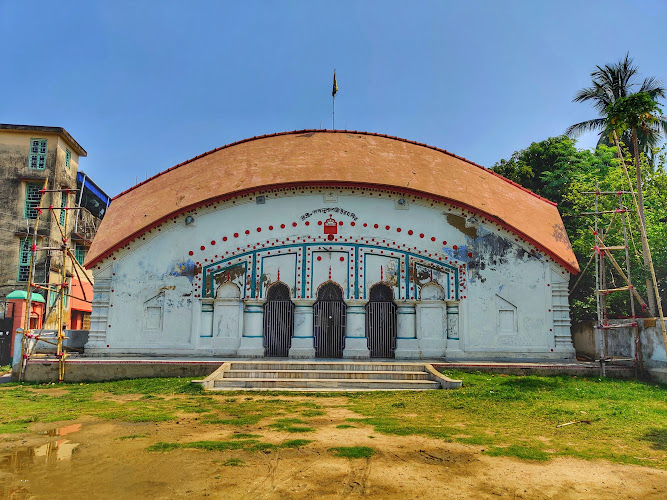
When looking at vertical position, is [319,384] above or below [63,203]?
below

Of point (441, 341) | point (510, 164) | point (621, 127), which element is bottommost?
point (441, 341)

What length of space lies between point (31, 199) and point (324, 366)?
21.8 meters

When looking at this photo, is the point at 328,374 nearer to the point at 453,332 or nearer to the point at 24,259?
the point at 453,332

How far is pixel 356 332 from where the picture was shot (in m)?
17.1

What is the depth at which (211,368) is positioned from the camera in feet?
48.5

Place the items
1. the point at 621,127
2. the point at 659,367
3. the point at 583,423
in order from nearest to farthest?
the point at 583,423
the point at 621,127
the point at 659,367

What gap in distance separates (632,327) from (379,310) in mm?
7221

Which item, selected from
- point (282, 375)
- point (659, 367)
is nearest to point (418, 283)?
point (282, 375)

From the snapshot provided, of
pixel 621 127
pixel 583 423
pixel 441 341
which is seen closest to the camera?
pixel 583 423

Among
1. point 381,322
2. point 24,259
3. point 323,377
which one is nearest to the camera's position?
point 323,377

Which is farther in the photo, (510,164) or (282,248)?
(510,164)

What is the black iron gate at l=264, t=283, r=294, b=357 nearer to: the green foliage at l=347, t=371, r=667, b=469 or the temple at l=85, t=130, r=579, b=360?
the temple at l=85, t=130, r=579, b=360

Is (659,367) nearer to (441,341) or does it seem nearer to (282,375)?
(441,341)

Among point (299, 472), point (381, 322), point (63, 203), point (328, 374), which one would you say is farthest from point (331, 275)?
point (63, 203)
